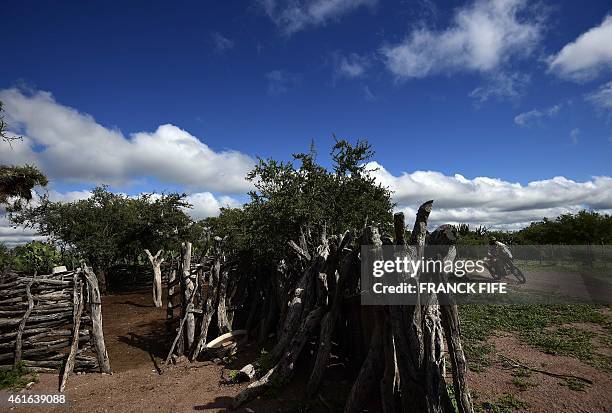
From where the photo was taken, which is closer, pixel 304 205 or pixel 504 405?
pixel 504 405

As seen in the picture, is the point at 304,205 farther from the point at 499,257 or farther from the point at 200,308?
the point at 499,257

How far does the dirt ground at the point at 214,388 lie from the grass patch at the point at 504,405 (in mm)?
94

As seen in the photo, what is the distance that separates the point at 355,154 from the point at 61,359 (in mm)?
10842

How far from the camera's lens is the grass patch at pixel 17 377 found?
6595 mm

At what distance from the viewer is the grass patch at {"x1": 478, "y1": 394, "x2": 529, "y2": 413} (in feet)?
15.1

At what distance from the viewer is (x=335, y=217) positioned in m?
12.5

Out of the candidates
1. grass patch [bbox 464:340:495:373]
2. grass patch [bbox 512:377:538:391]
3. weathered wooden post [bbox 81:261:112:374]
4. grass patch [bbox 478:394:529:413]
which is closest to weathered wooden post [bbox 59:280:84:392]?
weathered wooden post [bbox 81:261:112:374]

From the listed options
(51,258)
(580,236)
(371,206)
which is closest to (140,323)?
(51,258)

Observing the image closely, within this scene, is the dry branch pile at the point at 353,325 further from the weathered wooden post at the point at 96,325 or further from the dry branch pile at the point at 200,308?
the weathered wooden post at the point at 96,325

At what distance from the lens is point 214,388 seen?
632 cm

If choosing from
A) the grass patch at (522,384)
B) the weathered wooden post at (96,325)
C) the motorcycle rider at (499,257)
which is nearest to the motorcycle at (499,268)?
the motorcycle rider at (499,257)

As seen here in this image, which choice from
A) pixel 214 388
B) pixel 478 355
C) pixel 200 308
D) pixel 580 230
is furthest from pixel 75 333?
pixel 580 230

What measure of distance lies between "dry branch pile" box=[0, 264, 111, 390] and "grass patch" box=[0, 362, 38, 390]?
0.11 metres

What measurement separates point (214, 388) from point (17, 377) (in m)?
4.10
